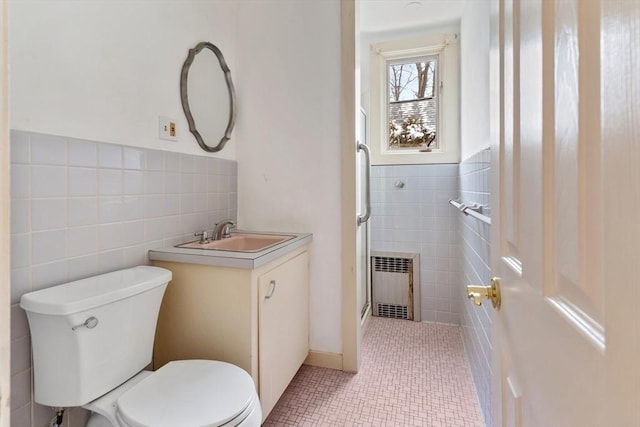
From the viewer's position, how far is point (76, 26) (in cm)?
118

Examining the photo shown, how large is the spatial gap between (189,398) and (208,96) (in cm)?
158

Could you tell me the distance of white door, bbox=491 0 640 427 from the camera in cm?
27

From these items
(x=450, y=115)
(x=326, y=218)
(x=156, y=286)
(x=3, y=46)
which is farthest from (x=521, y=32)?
(x=450, y=115)

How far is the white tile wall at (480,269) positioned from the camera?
1.45m

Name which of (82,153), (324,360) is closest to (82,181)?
(82,153)

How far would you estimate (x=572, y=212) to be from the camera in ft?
1.24

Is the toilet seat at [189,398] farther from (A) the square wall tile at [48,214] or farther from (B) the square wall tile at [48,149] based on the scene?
(B) the square wall tile at [48,149]

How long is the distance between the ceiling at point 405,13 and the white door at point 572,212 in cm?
214

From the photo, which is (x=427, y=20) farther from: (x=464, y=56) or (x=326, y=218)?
(x=326, y=218)

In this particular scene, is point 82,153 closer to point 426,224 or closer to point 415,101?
point 426,224

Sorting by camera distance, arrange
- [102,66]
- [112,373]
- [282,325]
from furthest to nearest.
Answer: [282,325] < [102,66] < [112,373]

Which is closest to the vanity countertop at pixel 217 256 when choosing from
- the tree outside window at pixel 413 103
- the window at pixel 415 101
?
the window at pixel 415 101

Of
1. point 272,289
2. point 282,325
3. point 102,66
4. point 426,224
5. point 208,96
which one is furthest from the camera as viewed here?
point 426,224

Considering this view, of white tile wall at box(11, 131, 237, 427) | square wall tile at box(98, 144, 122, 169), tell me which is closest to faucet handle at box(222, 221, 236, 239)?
white tile wall at box(11, 131, 237, 427)
